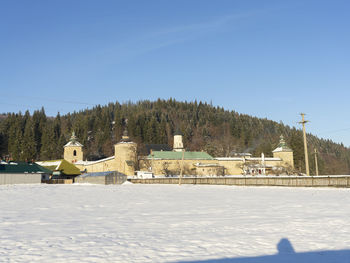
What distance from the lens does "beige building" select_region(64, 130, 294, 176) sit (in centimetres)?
8437

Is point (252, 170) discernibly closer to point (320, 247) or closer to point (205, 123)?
point (320, 247)

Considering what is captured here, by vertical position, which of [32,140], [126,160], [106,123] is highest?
[106,123]

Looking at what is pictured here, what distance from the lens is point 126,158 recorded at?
277 feet

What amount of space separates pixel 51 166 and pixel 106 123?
2836 inches

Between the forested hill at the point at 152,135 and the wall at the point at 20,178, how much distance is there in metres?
43.8

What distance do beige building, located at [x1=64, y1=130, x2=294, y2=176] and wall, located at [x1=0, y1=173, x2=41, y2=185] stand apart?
26.2 metres

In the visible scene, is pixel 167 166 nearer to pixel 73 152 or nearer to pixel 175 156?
pixel 175 156

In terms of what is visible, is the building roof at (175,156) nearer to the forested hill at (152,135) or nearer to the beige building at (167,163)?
the beige building at (167,163)

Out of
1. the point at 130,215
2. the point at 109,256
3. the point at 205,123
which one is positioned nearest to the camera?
the point at 109,256

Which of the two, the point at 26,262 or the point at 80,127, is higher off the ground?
the point at 80,127

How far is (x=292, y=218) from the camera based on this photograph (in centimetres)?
1492

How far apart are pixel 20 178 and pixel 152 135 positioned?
78.0 meters

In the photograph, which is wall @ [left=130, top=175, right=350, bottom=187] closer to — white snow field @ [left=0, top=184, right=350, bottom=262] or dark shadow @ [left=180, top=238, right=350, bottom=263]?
white snow field @ [left=0, top=184, right=350, bottom=262]

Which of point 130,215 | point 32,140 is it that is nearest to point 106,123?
point 32,140
